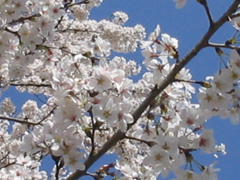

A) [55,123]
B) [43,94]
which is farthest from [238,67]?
[43,94]

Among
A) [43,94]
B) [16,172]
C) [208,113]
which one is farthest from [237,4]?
[43,94]

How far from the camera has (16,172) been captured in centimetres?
333

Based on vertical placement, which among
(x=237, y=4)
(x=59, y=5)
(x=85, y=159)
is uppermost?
(x=59, y=5)

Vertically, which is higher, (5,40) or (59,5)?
(59,5)

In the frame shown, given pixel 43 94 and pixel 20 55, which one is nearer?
pixel 20 55

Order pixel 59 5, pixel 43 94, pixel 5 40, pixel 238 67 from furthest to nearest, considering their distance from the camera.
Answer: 1. pixel 43 94
2. pixel 59 5
3. pixel 5 40
4. pixel 238 67

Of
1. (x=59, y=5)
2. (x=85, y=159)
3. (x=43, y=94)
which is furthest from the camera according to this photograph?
(x=43, y=94)

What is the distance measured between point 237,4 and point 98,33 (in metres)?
5.22

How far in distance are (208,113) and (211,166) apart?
1.08ft

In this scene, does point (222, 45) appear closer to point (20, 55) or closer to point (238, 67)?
point (238, 67)

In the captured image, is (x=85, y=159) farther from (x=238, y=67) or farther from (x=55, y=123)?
(x=238, y=67)

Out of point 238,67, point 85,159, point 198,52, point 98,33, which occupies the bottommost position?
point 85,159

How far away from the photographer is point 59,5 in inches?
172

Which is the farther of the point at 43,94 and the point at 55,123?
the point at 43,94
